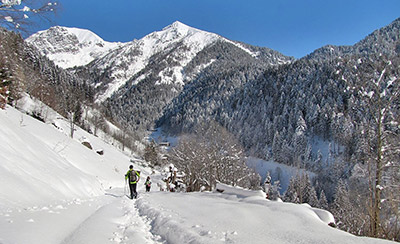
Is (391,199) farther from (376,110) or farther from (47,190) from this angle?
(47,190)

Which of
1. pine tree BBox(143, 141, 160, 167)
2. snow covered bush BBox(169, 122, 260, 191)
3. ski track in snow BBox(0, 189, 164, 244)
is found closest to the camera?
ski track in snow BBox(0, 189, 164, 244)

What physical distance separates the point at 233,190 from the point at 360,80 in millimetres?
6599

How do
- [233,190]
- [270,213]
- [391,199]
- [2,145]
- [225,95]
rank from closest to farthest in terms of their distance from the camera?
[270,213]
[391,199]
[2,145]
[233,190]
[225,95]

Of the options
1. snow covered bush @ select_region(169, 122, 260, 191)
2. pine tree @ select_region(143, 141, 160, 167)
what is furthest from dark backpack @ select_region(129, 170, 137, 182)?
pine tree @ select_region(143, 141, 160, 167)

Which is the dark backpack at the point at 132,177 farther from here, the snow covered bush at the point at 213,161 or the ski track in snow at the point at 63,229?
the snow covered bush at the point at 213,161

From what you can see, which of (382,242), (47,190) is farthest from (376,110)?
(47,190)

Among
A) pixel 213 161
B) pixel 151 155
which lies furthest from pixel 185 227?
pixel 151 155

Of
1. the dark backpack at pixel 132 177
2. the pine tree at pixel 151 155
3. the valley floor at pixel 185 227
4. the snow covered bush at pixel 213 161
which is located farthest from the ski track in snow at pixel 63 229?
the pine tree at pixel 151 155

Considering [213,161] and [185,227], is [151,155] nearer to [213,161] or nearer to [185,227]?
[213,161]

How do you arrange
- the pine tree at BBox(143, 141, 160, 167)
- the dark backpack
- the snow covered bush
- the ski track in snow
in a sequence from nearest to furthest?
the ski track in snow, the dark backpack, the snow covered bush, the pine tree at BBox(143, 141, 160, 167)

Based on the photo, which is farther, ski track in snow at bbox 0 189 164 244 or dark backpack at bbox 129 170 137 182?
dark backpack at bbox 129 170 137 182

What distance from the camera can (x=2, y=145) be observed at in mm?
7613

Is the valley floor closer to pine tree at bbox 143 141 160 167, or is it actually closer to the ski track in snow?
the ski track in snow

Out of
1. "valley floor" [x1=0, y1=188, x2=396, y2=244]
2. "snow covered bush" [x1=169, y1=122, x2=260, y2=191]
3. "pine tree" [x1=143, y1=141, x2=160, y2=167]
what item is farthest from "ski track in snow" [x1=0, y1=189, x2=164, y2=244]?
"pine tree" [x1=143, y1=141, x2=160, y2=167]
